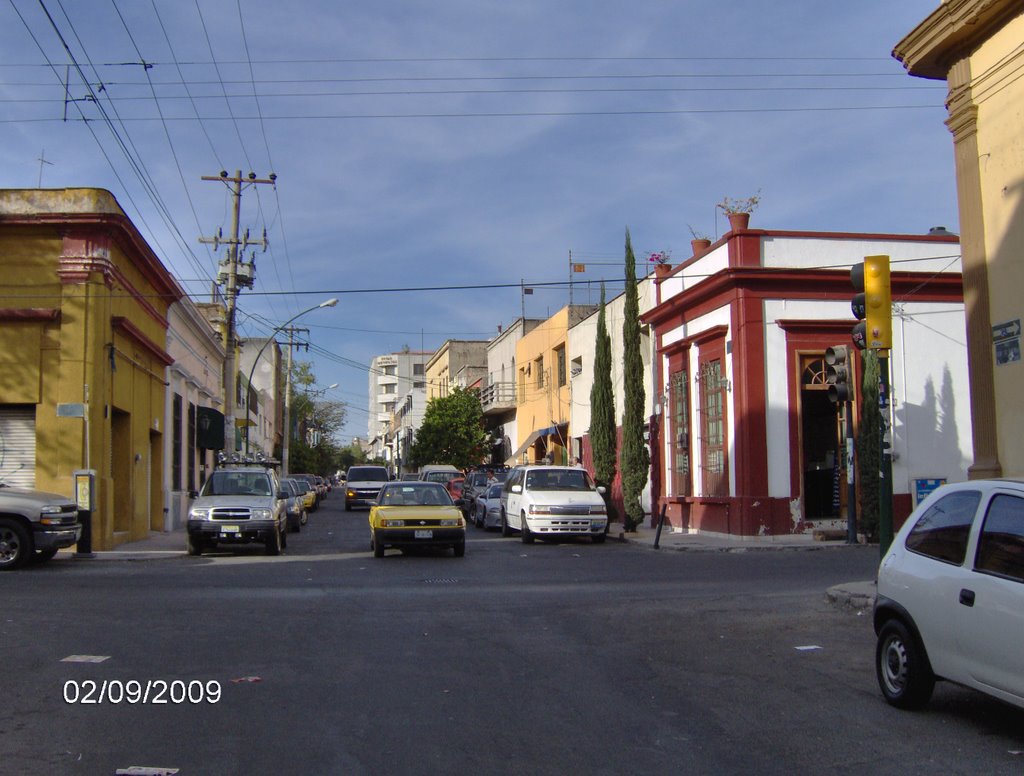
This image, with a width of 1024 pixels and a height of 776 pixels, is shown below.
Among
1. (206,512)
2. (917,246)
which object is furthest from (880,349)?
(917,246)

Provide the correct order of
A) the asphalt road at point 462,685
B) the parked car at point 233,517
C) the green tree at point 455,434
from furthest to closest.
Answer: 1. the green tree at point 455,434
2. the parked car at point 233,517
3. the asphalt road at point 462,685

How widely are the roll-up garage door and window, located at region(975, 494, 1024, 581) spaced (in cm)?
1928

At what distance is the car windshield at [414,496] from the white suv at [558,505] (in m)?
3.49

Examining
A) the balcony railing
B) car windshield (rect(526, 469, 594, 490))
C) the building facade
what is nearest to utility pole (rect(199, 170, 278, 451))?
the building facade

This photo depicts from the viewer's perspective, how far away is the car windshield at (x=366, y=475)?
45.8 m

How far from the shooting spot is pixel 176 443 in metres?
33.0

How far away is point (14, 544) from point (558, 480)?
39.7 feet

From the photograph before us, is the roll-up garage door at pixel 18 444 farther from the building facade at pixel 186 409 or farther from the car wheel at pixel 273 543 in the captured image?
the building facade at pixel 186 409

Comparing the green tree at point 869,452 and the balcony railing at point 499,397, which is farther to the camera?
the balcony railing at point 499,397

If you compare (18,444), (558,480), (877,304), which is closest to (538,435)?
(558,480)

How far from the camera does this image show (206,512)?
790 inches

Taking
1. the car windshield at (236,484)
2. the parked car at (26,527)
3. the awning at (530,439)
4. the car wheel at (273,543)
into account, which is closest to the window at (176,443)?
the car windshield at (236,484)

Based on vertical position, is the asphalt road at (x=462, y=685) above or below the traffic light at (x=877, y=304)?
below

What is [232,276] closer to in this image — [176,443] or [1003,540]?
[176,443]
